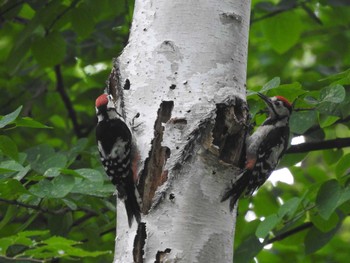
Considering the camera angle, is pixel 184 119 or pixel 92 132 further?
pixel 92 132

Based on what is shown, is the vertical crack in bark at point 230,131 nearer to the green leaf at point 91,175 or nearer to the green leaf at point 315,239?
the green leaf at point 91,175

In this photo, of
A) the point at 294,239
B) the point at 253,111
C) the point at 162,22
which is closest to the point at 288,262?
the point at 294,239

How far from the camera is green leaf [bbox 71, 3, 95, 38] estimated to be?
4.84 meters

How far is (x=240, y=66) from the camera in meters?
3.26

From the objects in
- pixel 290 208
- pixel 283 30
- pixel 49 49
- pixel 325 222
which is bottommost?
pixel 325 222

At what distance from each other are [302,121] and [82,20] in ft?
5.30

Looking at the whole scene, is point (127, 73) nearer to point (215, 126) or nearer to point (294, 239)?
point (215, 126)

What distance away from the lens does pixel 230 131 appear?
3191 millimetres

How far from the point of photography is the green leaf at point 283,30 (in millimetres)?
5453

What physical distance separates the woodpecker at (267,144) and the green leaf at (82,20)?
130cm

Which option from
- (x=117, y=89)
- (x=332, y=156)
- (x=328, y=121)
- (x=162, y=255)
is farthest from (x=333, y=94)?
(x=332, y=156)

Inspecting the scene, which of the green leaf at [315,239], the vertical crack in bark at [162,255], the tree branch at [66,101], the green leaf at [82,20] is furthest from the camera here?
the tree branch at [66,101]

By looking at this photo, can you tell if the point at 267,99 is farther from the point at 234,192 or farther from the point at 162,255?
the point at 162,255

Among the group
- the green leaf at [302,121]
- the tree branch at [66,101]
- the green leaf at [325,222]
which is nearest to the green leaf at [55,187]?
the green leaf at [302,121]
